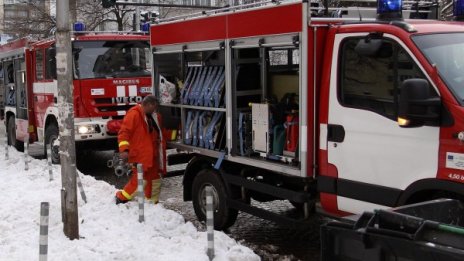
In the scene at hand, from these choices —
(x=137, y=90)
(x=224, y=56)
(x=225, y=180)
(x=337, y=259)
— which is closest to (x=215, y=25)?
(x=224, y=56)

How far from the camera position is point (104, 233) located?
6332 mm

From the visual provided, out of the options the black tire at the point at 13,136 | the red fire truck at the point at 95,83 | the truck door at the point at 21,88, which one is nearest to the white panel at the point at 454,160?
the red fire truck at the point at 95,83

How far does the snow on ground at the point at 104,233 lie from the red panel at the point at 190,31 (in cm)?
217

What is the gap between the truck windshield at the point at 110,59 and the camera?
11305mm

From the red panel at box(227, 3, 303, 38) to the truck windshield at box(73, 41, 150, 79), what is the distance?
5.70 meters

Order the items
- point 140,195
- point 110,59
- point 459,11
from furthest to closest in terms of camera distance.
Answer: point 110,59
point 140,195
point 459,11

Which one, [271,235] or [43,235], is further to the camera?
[271,235]

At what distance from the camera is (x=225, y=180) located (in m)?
6.71

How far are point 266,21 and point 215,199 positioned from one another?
2317mm

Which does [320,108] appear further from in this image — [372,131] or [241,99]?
[241,99]

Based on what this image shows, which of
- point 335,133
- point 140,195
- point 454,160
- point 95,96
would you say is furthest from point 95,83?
point 454,160

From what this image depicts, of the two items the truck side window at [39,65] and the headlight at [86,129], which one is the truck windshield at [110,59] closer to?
the headlight at [86,129]

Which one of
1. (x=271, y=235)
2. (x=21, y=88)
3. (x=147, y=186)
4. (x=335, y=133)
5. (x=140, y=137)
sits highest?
(x=21, y=88)

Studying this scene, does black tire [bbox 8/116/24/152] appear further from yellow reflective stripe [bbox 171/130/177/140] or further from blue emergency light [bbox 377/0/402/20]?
blue emergency light [bbox 377/0/402/20]
